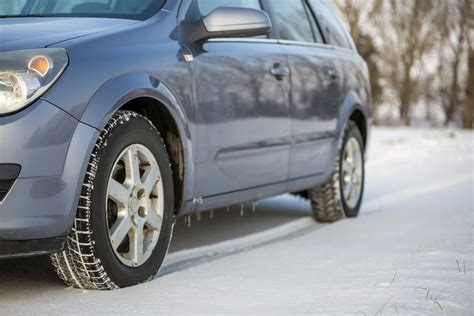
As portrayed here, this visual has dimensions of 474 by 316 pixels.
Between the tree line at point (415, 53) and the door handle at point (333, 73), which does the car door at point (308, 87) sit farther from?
the tree line at point (415, 53)

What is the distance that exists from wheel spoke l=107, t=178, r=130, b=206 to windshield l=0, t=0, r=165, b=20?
88cm

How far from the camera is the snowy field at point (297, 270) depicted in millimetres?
3475

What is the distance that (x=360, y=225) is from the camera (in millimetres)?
6312

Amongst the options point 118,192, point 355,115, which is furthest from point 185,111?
point 355,115

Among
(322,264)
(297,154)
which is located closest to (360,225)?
(297,154)

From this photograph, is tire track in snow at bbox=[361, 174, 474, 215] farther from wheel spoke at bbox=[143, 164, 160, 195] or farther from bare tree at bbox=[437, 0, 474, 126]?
bare tree at bbox=[437, 0, 474, 126]

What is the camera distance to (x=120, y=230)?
3932mm

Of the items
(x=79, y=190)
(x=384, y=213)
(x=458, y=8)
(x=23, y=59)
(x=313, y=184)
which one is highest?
(x=23, y=59)

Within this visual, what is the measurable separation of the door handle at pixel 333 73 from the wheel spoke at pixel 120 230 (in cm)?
268

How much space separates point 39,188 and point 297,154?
2559 mm

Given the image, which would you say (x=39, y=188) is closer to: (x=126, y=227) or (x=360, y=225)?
(x=126, y=227)

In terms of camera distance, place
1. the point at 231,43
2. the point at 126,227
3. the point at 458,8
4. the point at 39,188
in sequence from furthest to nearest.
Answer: the point at 458,8
the point at 231,43
the point at 126,227
the point at 39,188

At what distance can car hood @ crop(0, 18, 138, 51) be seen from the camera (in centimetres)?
359

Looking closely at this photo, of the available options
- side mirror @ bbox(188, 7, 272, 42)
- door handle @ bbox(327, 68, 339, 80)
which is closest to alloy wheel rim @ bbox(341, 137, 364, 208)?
door handle @ bbox(327, 68, 339, 80)
